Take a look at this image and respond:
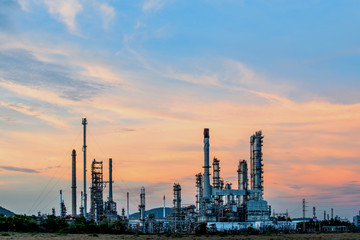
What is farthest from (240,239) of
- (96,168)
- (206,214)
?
(96,168)

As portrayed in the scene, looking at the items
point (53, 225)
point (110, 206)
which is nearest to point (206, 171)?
point (110, 206)

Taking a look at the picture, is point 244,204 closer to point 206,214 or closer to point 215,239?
point 206,214

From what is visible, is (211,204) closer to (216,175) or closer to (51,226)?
(216,175)

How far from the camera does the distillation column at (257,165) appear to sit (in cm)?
11825

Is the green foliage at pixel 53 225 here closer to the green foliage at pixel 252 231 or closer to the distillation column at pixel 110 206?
the distillation column at pixel 110 206

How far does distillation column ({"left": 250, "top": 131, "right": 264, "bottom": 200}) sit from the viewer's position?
118250 mm

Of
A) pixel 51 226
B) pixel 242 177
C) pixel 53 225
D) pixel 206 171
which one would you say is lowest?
pixel 51 226

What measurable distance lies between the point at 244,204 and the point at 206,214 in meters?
12.9

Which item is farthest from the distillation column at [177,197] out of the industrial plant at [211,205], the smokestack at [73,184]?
the smokestack at [73,184]

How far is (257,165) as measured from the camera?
11812 centimetres

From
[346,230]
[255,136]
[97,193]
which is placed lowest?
[346,230]

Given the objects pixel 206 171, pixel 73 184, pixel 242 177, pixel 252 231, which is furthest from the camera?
pixel 242 177

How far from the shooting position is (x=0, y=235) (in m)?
66.0

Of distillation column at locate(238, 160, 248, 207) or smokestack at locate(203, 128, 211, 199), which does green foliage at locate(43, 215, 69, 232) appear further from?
distillation column at locate(238, 160, 248, 207)
